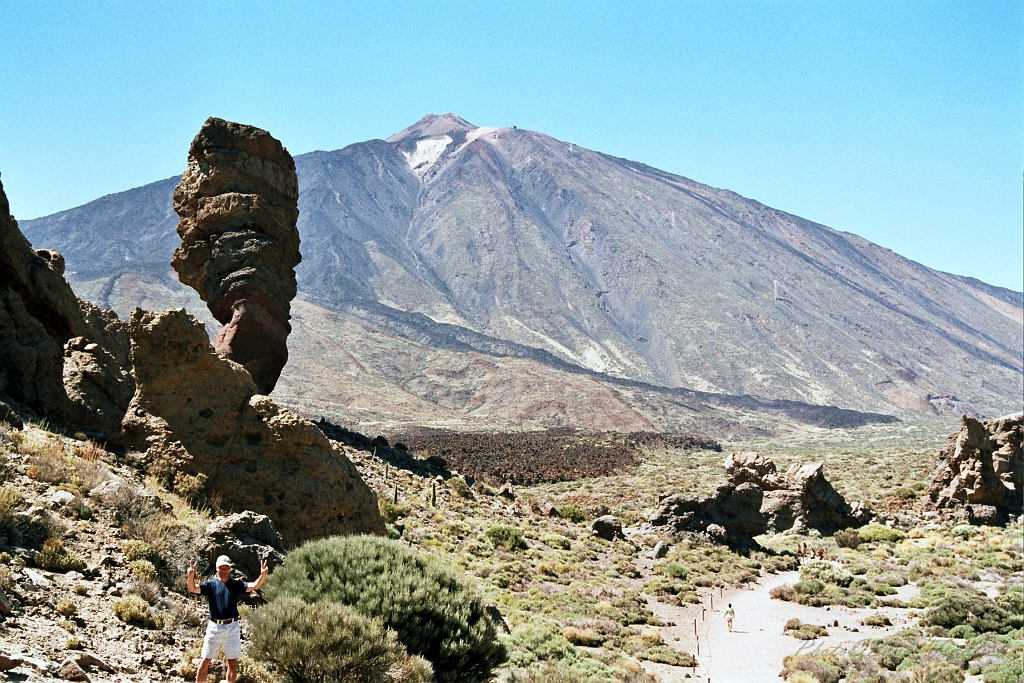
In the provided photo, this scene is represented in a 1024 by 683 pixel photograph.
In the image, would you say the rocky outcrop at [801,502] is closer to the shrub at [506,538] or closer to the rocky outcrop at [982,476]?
the rocky outcrop at [982,476]

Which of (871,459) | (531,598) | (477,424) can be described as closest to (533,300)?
(477,424)

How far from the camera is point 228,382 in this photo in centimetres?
1223

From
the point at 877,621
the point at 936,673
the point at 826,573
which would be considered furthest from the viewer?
the point at 826,573

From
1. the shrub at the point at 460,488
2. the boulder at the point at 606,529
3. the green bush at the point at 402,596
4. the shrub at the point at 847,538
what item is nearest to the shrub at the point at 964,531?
the shrub at the point at 847,538

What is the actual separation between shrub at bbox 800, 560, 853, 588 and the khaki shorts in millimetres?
18243

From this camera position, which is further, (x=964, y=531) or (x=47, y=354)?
(x=964, y=531)

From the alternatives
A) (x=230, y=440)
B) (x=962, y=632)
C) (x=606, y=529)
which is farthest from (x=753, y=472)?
(x=230, y=440)

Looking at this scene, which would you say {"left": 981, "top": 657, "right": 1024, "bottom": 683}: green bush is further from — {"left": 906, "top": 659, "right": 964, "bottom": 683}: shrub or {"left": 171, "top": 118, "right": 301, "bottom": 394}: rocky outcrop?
{"left": 171, "top": 118, "right": 301, "bottom": 394}: rocky outcrop

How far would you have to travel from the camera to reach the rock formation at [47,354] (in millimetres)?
12578

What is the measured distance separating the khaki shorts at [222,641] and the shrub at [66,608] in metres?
1.34

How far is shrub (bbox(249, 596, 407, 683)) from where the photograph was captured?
22.0 feet

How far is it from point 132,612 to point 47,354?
25.1ft

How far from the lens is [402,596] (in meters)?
8.24

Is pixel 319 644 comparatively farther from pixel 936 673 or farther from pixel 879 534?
pixel 879 534
